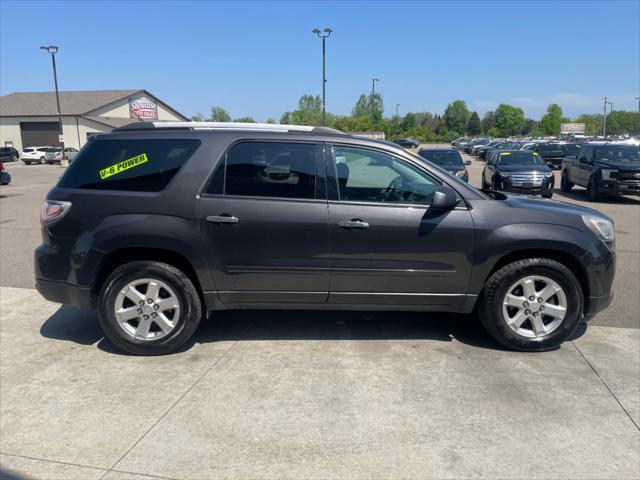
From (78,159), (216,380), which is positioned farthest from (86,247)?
(216,380)

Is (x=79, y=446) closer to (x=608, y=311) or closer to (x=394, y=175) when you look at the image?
(x=394, y=175)

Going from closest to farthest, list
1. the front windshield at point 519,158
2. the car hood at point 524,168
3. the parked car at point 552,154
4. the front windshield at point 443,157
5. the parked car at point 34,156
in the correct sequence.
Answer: the car hood at point 524,168 < the front windshield at point 519,158 < the front windshield at point 443,157 < the parked car at point 552,154 < the parked car at point 34,156

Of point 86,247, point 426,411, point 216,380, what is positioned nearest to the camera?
point 426,411

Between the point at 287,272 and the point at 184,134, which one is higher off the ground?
the point at 184,134

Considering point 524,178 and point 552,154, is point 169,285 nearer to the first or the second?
point 524,178

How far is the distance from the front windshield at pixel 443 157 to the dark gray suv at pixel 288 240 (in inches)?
513

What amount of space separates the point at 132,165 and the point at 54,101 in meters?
67.1

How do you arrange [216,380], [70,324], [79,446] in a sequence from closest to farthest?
[79,446] → [216,380] → [70,324]

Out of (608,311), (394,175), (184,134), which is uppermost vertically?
(184,134)

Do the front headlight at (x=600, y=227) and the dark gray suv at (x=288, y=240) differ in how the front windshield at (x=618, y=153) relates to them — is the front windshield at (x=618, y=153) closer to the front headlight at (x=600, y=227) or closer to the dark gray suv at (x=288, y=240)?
the front headlight at (x=600, y=227)

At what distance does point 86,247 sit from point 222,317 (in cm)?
157

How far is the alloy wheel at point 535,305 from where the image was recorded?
4.32 meters

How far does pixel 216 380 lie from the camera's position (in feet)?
12.8

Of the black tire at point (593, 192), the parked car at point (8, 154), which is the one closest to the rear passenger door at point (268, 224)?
the black tire at point (593, 192)
